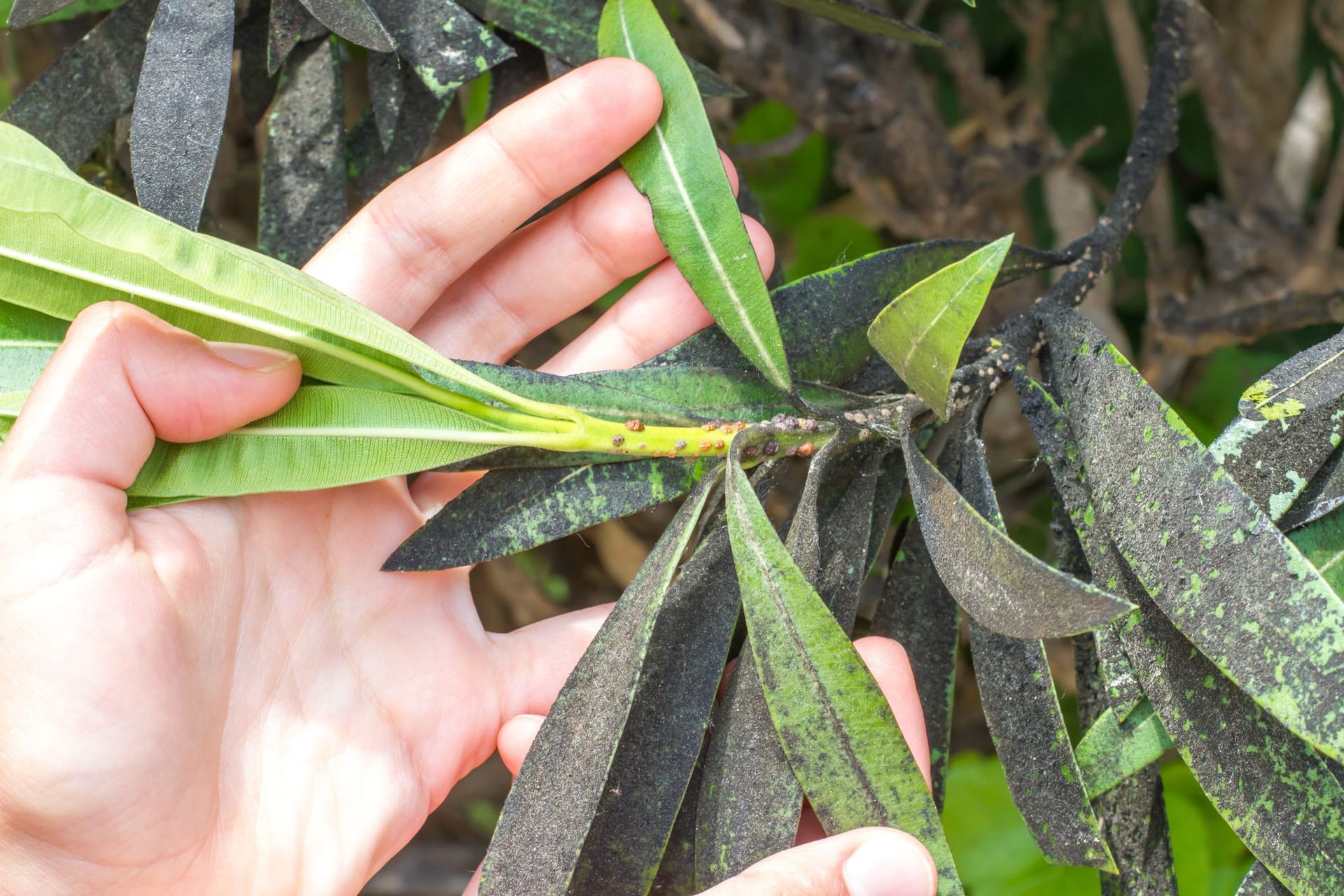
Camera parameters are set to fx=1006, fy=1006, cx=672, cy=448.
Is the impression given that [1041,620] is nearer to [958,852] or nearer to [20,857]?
[20,857]

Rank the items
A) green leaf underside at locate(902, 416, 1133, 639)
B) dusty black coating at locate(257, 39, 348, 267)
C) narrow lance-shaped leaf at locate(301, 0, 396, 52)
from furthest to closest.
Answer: dusty black coating at locate(257, 39, 348, 267) → narrow lance-shaped leaf at locate(301, 0, 396, 52) → green leaf underside at locate(902, 416, 1133, 639)

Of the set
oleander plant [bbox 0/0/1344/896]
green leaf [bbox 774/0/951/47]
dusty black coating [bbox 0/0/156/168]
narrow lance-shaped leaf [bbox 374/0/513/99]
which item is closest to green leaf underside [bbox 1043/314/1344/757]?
oleander plant [bbox 0/0/1344/896]

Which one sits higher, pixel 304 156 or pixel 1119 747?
pixel 304 156

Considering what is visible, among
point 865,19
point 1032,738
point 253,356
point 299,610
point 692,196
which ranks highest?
point 865,19

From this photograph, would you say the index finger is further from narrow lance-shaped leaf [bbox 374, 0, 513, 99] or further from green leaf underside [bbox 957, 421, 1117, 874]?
green leaf underside [bbox 957, 421, 1117, 874]

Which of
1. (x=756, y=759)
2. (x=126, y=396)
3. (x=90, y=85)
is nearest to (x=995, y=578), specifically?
(x=756, y=759)


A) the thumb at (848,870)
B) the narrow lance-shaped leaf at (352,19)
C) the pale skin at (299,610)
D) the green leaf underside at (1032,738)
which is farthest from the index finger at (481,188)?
the thumb at (848,870)

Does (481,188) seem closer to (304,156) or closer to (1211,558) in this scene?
(304,156)

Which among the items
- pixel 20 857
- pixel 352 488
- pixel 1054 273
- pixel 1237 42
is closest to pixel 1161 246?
pixel 1054 273
